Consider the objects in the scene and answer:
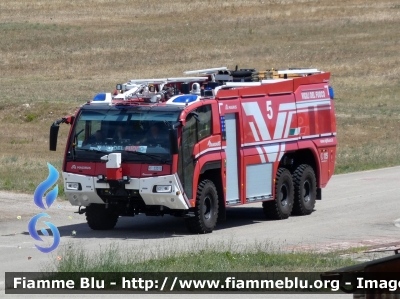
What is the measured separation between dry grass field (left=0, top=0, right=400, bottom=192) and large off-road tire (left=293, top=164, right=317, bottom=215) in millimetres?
6516

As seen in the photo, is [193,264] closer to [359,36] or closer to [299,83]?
[299,83]

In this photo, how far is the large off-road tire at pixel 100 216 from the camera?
17.1 meters

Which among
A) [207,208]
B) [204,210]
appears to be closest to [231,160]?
[207,208]

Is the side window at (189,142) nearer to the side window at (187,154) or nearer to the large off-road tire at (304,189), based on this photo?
the side window at (187,154)

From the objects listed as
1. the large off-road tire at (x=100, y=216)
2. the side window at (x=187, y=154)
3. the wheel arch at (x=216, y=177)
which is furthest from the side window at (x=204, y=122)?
the large off-road tire at (x=100, y=216)

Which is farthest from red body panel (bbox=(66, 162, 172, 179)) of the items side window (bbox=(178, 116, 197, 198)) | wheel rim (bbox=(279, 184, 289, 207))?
wheel rim (bbox=(279, 184, 289, 207))

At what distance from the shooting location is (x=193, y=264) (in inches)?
491

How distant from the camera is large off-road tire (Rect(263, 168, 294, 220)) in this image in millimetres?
18562

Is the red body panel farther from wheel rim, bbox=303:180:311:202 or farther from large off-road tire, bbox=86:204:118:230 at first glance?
wheel rim, bbox=303:180:311:202

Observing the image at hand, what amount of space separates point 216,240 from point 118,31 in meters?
59.8

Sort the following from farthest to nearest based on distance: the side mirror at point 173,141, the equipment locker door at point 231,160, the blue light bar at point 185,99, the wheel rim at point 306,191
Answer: the wheel rim at point 306,191 → the equipment locker door at point 231,160 → the blue light bar at point 185,99 → the side mirror at point 173,141

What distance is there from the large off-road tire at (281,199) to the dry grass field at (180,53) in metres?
6.25

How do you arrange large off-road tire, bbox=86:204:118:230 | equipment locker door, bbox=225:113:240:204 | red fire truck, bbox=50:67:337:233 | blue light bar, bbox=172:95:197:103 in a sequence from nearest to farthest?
red fire truck, bbox=50:67:337:233 → blue light bar, bbox=172:95:197:103 → large off-road tire, bbox=86:204:118:230 → equipment locker door, bbox=225:113:240:204

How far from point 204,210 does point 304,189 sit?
138 inches
